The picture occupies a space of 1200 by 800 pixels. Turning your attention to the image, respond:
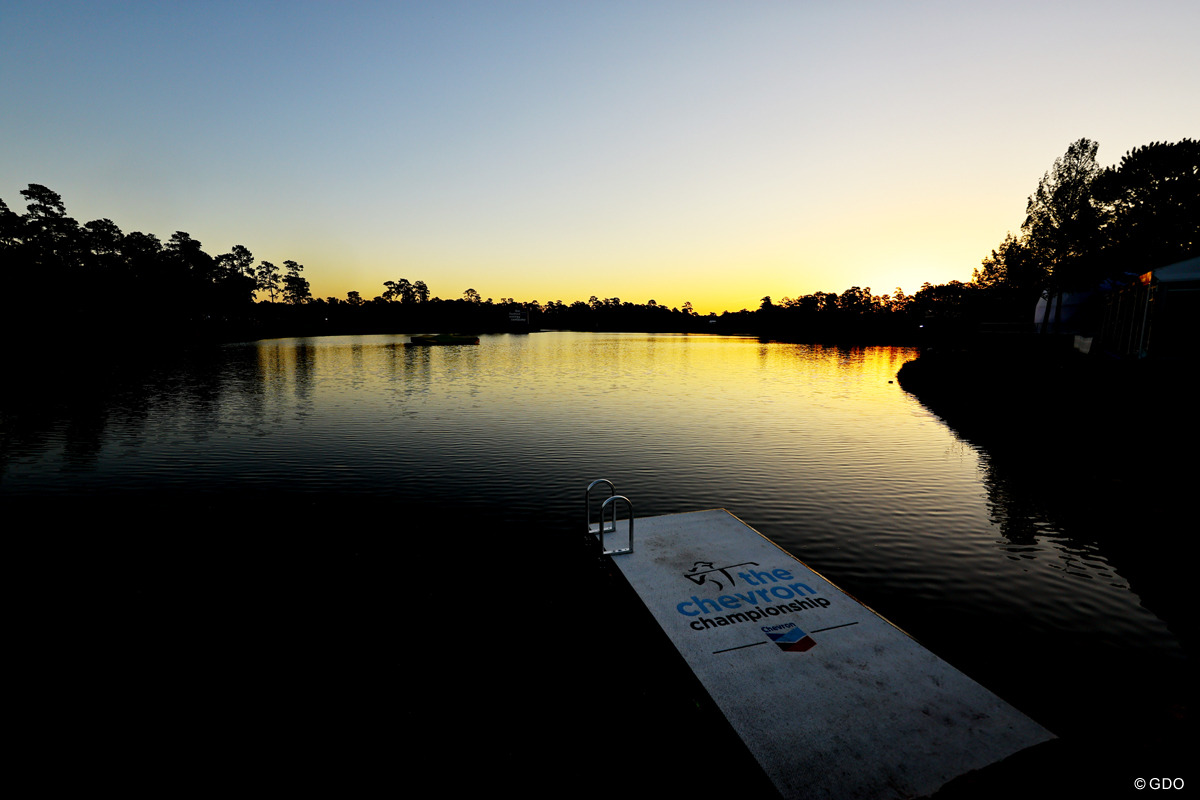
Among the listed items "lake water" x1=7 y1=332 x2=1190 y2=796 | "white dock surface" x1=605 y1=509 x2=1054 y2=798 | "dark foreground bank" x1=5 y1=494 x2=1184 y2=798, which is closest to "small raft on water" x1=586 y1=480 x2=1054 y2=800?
"white dock surface" x1=605 y1=509 x2=1054 y2=798

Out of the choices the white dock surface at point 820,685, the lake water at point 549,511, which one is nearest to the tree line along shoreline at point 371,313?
the lake water at point 549,511

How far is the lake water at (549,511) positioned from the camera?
8.46 metres

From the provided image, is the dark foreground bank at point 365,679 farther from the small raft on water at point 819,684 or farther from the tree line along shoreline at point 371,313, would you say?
the tree line along shoreline at point 371,313

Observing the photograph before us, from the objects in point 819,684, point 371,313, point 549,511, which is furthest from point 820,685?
point 371,313

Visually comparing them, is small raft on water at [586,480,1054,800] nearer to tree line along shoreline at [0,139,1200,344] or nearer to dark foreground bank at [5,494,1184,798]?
dark foreground bank at [5,494,1184,798]

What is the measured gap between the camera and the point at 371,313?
200m

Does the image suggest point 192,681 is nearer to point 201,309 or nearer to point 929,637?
point 929,637

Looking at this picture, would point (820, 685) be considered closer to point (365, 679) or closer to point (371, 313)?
point (365, 679)

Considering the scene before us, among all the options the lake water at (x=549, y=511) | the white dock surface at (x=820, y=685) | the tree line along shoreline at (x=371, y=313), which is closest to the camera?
the white dock surface at (x=820, y=685)

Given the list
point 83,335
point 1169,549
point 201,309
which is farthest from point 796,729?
point 201,309

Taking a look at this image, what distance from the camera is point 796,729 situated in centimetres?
630

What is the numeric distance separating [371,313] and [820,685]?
21912cm

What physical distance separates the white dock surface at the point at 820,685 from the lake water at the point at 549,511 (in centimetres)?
106

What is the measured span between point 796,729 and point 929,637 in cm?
404
